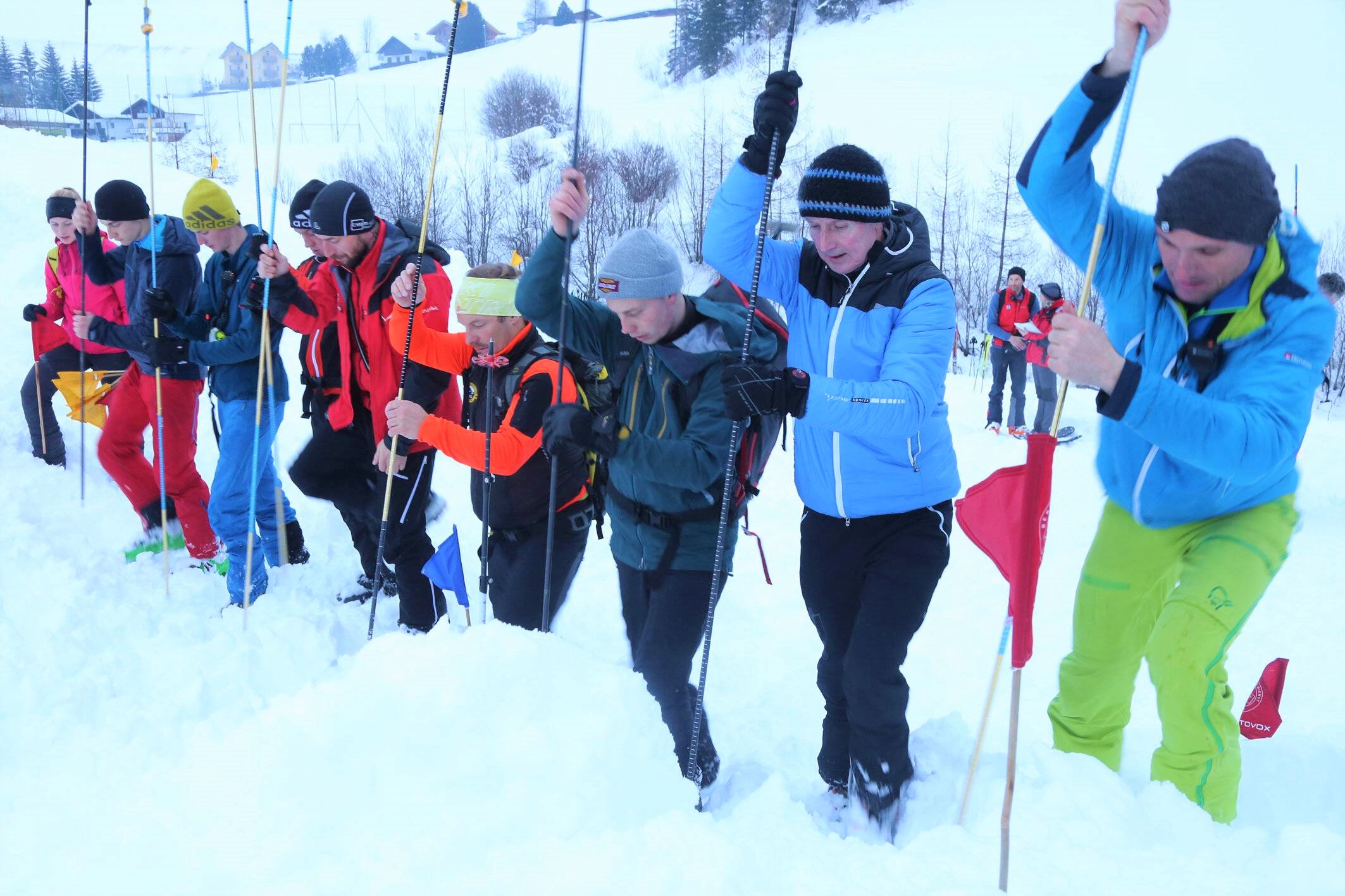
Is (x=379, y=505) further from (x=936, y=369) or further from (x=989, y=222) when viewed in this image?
(x=989, y=222)

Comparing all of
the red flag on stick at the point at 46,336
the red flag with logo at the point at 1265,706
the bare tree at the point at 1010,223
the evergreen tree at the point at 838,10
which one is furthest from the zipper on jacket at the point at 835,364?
the evergreen tree at the point at 838,10

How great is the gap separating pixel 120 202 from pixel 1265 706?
19.4 feet

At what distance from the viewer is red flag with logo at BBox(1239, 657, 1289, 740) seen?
3137 mm

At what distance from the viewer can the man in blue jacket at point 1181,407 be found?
1.97m

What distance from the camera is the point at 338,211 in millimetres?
4051

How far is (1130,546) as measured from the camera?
2.57 meters

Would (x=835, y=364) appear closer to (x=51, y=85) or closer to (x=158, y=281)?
(x=158, y=281)

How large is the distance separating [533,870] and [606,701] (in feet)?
1.94

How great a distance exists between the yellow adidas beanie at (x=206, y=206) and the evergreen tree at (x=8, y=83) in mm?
65902

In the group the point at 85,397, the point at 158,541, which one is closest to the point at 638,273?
the point at 158,541

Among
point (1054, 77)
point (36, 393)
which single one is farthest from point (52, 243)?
point (1054, 77)

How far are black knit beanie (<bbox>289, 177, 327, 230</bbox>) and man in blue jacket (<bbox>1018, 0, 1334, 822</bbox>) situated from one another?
3.32 m

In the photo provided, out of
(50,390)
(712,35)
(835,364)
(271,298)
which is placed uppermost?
(712,35)

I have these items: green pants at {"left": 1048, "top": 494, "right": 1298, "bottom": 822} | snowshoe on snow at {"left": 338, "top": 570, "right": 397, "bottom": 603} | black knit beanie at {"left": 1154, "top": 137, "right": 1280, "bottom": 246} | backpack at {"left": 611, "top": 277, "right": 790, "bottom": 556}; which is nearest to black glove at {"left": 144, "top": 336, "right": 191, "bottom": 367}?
snowshoe on snow at {"left": 338, "top": 570, "right": 397, "bottom": 603}
